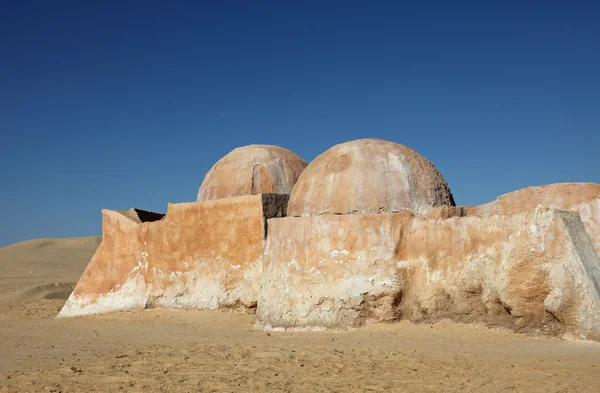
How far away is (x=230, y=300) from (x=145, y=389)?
463 cm

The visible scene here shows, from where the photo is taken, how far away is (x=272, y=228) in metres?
8.94

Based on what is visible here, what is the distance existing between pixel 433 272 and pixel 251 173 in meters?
5.07

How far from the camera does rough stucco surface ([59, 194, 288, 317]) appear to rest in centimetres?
998

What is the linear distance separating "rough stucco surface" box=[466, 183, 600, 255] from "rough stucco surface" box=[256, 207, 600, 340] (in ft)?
5.52

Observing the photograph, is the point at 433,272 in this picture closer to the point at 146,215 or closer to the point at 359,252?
the point at 359,252

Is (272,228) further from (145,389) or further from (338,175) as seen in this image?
(145,389)

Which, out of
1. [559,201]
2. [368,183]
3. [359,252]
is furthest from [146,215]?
[559,201]

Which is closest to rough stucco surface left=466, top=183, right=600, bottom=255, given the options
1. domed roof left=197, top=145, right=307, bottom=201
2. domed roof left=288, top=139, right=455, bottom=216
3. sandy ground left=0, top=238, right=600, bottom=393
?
domed roof left=288, top=139, right=455, bottom=216

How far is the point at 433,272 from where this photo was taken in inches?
299

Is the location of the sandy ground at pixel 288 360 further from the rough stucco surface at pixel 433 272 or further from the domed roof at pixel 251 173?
the domed roof at pixel 251 173

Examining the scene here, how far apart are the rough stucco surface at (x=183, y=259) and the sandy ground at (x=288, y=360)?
0.78 metres

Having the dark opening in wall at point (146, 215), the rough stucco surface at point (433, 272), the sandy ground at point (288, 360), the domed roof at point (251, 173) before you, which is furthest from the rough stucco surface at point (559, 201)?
the dark opening in wall at point (146, 215)

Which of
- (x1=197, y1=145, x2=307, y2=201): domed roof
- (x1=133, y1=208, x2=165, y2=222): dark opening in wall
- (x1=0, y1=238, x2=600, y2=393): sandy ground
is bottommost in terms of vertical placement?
(x1=0, y1=238, x2=600, y2=393): sandy ground

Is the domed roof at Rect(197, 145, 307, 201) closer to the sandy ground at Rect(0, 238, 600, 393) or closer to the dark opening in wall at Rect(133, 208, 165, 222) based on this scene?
the dark opening in wall at Rect(133, 208, 165, 222)
